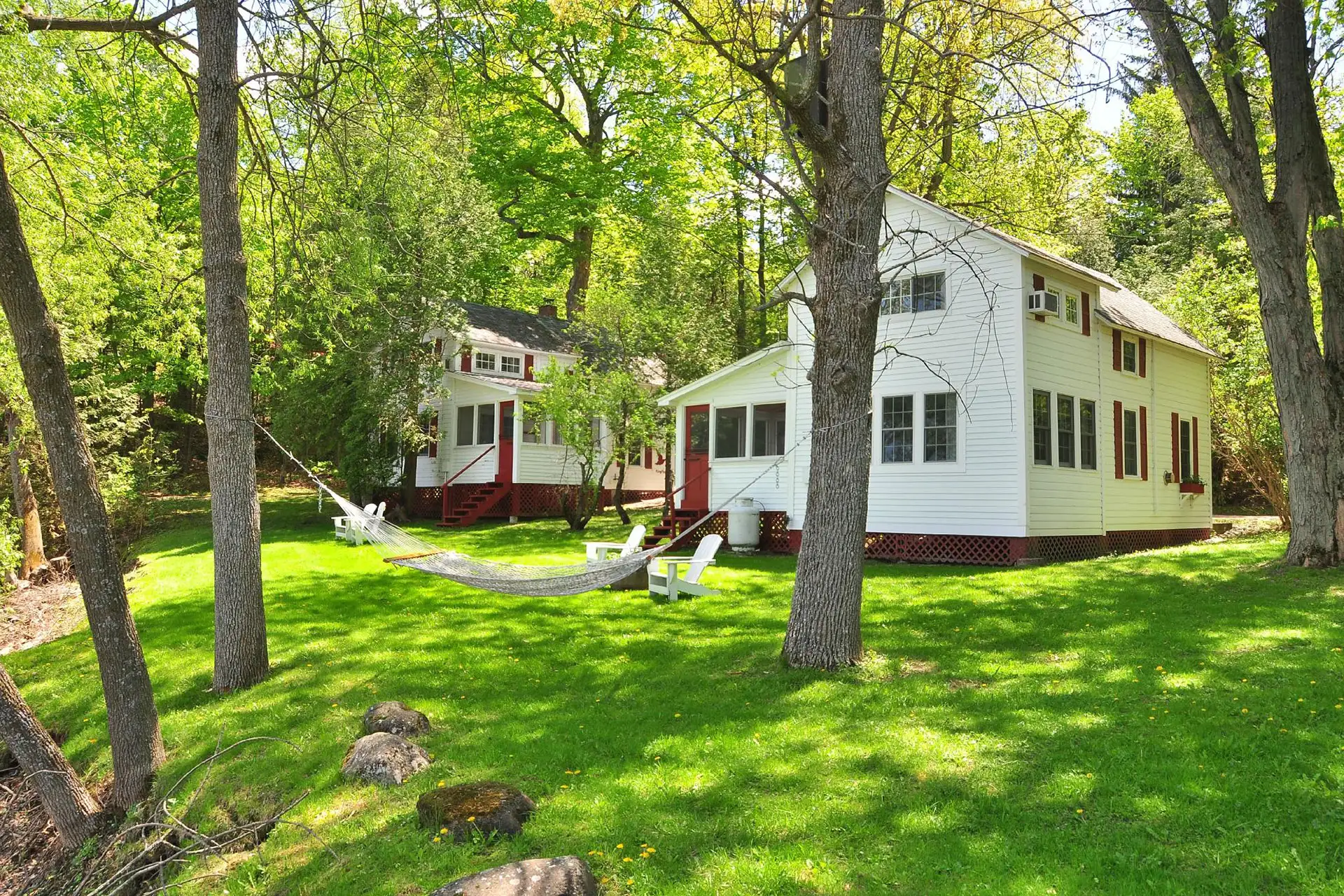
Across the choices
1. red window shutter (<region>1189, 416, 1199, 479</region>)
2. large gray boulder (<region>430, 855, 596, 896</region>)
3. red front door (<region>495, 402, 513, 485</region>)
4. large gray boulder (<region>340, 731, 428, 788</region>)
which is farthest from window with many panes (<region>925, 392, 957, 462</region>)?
red front door (<region>495, 402, 513, 485</region>)

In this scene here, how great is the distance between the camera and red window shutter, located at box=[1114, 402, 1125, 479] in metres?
15.0

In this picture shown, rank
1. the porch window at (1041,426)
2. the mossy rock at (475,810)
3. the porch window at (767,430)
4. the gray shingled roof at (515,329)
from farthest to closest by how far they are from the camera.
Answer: the gray shingled roof at (515,329), the porch window at (767,430), the porch window at (1041,426), the mossy rock at (475,810)

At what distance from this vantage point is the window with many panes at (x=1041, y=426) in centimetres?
1305

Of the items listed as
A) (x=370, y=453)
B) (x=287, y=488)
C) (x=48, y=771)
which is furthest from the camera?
(x=287, y=488)

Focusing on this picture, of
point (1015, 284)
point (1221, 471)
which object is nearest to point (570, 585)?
point (1015, 284)

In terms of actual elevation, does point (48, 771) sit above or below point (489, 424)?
below

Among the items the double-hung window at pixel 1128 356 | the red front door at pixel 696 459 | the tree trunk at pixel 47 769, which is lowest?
the tree trunk at pixel 47 769

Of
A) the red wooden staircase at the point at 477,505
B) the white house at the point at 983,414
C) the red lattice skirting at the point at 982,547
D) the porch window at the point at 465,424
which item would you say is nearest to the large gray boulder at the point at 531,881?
the white house at the point at 983,414

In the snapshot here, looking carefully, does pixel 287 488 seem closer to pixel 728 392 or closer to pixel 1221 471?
pixel 728 392

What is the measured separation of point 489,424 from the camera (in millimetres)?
22391

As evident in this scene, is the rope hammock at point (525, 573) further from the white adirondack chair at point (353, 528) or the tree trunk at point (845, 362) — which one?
the white adirondack chair at point (353, 528)

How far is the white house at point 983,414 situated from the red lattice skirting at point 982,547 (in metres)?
0.02

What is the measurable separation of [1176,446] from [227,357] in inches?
655

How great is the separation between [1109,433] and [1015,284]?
12.0 ft
